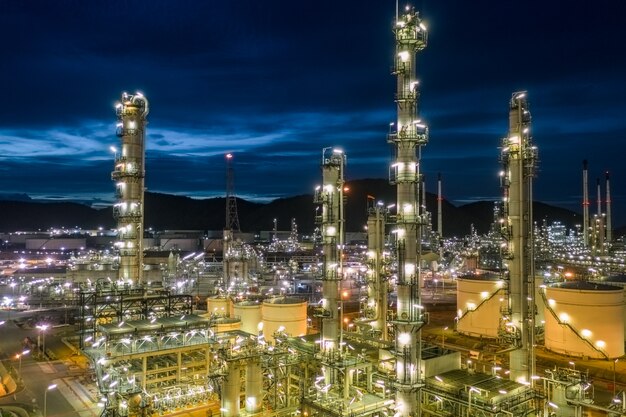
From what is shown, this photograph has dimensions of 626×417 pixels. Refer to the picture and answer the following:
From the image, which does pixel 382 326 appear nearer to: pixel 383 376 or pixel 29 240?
pixel 383 376

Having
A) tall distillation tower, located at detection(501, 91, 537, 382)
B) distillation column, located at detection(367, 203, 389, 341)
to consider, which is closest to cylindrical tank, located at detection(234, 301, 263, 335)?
distillation column, located at detection(367, 203, 389, 341)

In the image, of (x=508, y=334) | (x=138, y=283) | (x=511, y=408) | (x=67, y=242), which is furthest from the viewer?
(x=67, y=242)

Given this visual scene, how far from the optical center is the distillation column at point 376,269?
36.0 metres

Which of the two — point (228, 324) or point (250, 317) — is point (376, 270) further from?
point (228, 324)

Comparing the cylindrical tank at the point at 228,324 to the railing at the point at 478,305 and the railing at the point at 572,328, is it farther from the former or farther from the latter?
the railing at the point at 572,328

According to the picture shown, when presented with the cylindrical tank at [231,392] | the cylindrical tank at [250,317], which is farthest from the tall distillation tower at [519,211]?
the cylindrical tank at [250,317]

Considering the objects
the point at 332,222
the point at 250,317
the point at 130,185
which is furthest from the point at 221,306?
the point at 332,222

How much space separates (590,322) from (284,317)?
23087 millimetres

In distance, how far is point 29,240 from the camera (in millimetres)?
118125

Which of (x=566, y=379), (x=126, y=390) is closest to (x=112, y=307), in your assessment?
(x=126, y=390)

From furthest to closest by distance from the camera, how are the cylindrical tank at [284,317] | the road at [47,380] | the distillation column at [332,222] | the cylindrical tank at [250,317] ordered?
the cylindrical tank at [250,317], the cylindrical tank at [284,317], the distillation column at [332,222], the road at [47,380]

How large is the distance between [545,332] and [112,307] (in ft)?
109

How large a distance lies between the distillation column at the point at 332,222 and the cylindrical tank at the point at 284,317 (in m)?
11.4

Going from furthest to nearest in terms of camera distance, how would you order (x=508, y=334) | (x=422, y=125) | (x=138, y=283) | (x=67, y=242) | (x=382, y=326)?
(x=67, y=242) → (x=138, y=283) → (x=382, y=326) → (x=508, y=334) → (x=422, y=125)
